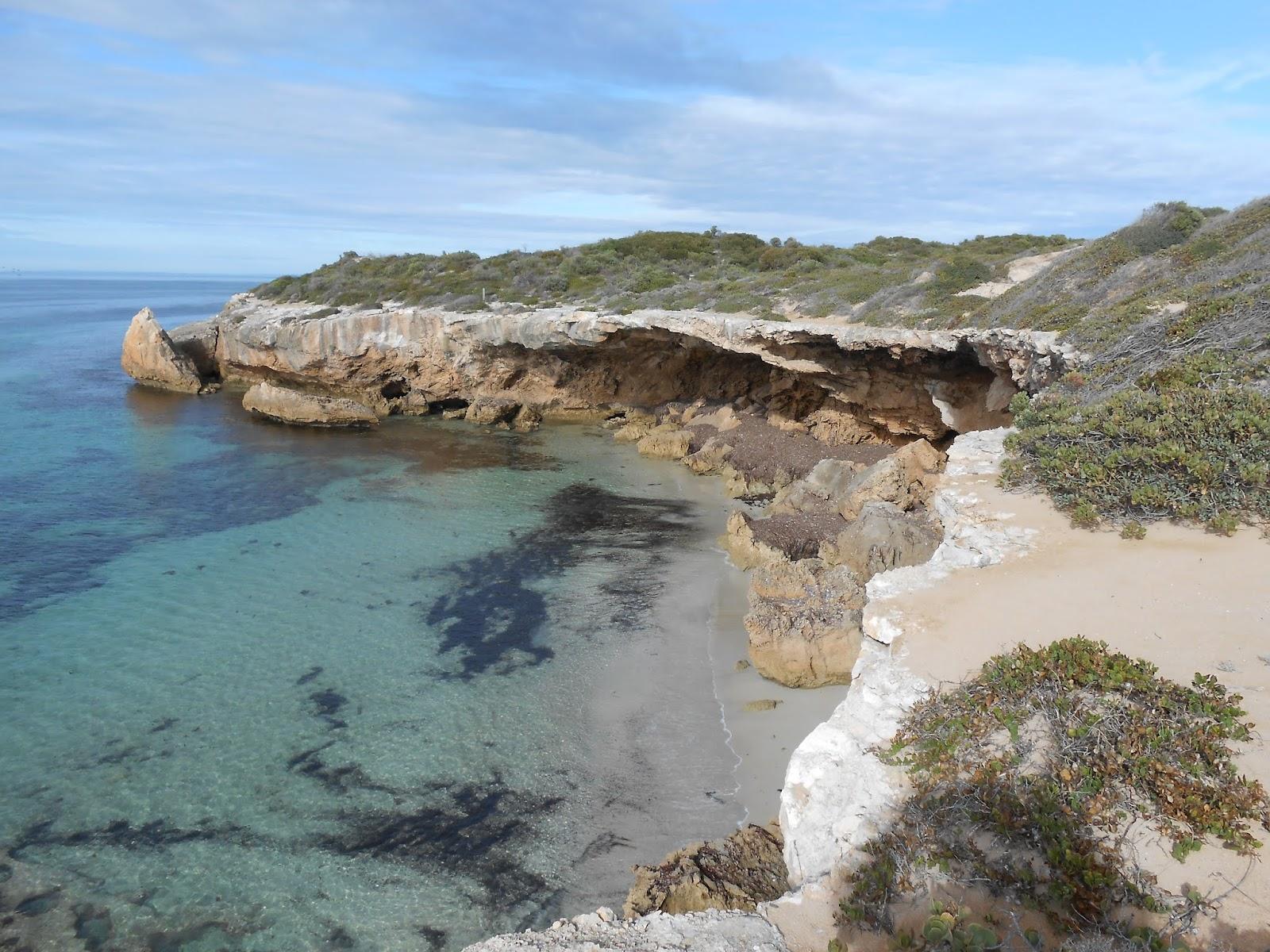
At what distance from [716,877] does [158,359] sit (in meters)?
43.1

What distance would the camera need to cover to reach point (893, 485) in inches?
775

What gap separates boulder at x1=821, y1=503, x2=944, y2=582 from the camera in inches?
608

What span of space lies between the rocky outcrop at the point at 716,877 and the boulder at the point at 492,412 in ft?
85.4

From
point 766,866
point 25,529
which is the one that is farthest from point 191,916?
point 25,529

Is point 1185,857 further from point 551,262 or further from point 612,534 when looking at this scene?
point 551,262

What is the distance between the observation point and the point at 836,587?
1428 cm

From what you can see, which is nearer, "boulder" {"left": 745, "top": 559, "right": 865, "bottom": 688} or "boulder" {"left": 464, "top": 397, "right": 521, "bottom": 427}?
"boulder" {"left": 745, "top": 559, "right": 865, "bottom": 688}

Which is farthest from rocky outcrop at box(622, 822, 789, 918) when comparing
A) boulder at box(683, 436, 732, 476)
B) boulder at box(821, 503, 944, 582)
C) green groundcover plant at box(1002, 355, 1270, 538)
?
boulder at box(683, 436, 732, 476)

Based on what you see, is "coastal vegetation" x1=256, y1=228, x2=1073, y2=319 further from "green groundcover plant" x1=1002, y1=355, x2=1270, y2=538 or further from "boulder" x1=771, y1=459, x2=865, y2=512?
"green groundcover plant" x1=1002, y1=355, x2=1270, y2=538

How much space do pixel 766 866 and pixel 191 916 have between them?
6.65 metres

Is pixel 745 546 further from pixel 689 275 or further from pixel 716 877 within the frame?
pixel 689 275

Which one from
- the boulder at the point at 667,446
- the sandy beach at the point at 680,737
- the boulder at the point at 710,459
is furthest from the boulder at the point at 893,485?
the boulder at the point at 667,446

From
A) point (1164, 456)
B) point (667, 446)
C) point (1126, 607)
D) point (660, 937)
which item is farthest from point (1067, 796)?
point (667, 446)

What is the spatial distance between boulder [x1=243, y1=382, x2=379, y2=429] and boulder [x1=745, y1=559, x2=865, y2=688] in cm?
2396
